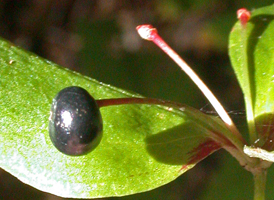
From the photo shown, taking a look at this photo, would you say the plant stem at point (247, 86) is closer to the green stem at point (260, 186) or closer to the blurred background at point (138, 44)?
the green stem at point (260, 186)

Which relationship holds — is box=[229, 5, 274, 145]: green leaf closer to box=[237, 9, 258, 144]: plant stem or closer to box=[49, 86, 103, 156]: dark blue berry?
box=[237, 9, 258, 144]: plant stem

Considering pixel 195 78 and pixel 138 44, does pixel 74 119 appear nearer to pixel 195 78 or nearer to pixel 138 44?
pixel 195 78

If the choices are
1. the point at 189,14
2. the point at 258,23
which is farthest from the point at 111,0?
the point at 258,23

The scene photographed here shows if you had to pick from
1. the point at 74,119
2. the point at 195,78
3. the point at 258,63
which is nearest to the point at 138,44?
the point at 258,63

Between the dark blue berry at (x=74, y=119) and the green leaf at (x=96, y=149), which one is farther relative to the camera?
the green leaf at (x=96, y=149)

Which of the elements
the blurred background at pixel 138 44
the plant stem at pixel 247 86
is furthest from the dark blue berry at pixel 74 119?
the blurred background at pixel 138 44

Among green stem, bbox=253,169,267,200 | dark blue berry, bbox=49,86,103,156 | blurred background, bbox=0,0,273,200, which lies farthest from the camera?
blurred background, bbox=0,0,273,200

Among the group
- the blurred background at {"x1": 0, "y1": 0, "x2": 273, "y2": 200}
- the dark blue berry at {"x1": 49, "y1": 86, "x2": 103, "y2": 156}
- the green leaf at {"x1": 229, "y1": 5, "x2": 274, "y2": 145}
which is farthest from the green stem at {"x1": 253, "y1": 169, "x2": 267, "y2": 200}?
the blurred background at {"x1": 0, "y1": 0, "x2": 273, "y2": 200}
